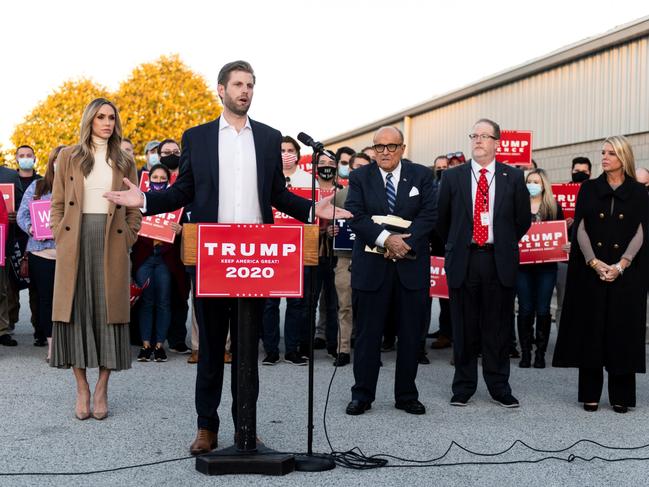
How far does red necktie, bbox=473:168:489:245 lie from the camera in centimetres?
812

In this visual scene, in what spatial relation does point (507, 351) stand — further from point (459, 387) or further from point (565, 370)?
point (565, 370)

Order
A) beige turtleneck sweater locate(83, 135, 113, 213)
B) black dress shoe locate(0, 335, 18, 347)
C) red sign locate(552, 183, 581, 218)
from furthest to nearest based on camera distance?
1. red sign locate(552, 183, 581, 218)
2. black dress shoe locate(0, 335, 18, 347)
3. beige turtleneck sweater locate(83, 135, 113, 213)

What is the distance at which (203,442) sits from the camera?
5.99 metres

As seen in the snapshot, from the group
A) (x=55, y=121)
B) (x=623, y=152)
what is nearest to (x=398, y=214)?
(x=623, y=152)

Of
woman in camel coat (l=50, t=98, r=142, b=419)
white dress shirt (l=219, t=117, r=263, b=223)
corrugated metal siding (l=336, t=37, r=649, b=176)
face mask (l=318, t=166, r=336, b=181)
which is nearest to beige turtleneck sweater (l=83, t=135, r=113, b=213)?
woman in camel coat (l=50, t=98, r=142, b=419)

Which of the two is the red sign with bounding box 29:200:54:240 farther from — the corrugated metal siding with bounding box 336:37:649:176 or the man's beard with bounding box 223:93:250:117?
the corrugated metal siding with bounding box 336:37:649:176

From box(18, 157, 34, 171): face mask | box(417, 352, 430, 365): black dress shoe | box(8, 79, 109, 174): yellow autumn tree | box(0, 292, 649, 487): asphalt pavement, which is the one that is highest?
box(8, 79, 109, 174): yellow autumn tree

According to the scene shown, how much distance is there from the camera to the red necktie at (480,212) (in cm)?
812

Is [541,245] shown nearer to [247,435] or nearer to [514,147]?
[514,147]

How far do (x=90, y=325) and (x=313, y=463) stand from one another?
235 cm

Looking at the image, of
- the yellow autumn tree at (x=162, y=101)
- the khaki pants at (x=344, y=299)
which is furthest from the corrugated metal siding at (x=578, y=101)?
the yellow autumn tree at (x=162, y=101)

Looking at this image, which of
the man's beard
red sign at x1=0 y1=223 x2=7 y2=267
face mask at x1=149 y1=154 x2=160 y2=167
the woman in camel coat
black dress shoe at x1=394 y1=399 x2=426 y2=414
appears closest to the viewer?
the man's beard

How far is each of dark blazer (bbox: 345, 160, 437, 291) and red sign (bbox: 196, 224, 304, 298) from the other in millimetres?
2183

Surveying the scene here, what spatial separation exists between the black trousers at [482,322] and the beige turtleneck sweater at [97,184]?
303 cm
